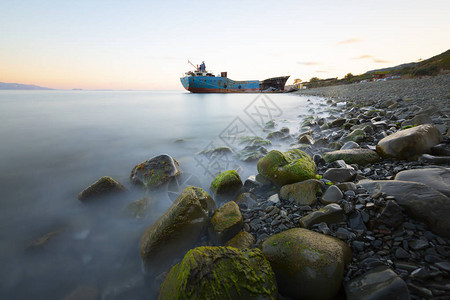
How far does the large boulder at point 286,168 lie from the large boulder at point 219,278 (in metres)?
1.83

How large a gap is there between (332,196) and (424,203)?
2.84 feet

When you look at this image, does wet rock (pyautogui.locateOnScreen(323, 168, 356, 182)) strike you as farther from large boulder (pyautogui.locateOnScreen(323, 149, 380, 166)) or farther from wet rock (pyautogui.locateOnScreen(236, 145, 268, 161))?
wet rock (pyautogui.locateOnScreen(236, 145, 268, 161))

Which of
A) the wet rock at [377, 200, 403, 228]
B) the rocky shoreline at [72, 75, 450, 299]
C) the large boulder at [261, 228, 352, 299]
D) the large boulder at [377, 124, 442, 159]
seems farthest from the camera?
the large boulder at [377, 124, 442, 159]

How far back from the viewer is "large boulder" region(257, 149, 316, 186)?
128 inches

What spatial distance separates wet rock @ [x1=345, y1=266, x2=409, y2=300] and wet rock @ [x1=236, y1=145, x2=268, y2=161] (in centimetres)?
406

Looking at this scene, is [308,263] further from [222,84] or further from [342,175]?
[222,84]

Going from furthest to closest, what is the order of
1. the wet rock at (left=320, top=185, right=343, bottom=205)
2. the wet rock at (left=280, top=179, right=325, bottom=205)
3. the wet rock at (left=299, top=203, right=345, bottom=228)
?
1. the wet rock at (left=280, top=179, right=325, bottom=205)
2. the wet rock at (left=320, top=185, right=343, bottom=205)
3. the wet rock at (left=299, top=203, right=345, bottom=228)

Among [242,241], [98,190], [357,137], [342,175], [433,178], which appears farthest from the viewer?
[357,137]

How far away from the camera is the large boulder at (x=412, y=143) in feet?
10.5

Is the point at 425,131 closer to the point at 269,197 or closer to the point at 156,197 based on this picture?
the point at 269,197

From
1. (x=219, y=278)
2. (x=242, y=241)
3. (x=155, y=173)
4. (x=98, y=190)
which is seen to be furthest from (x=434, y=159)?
(x=98, y=190)

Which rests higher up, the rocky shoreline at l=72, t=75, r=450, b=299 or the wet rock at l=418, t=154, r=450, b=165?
the wet rock at l=418, t=154, r=450, b=165

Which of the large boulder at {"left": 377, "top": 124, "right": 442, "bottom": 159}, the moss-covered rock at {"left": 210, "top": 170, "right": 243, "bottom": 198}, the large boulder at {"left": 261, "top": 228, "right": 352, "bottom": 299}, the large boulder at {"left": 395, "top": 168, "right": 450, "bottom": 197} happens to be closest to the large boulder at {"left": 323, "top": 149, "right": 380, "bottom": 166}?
the large boulder at {"left": 377, "top": 124, "right": 442, "bottom": 159}

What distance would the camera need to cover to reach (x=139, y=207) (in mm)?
3602
